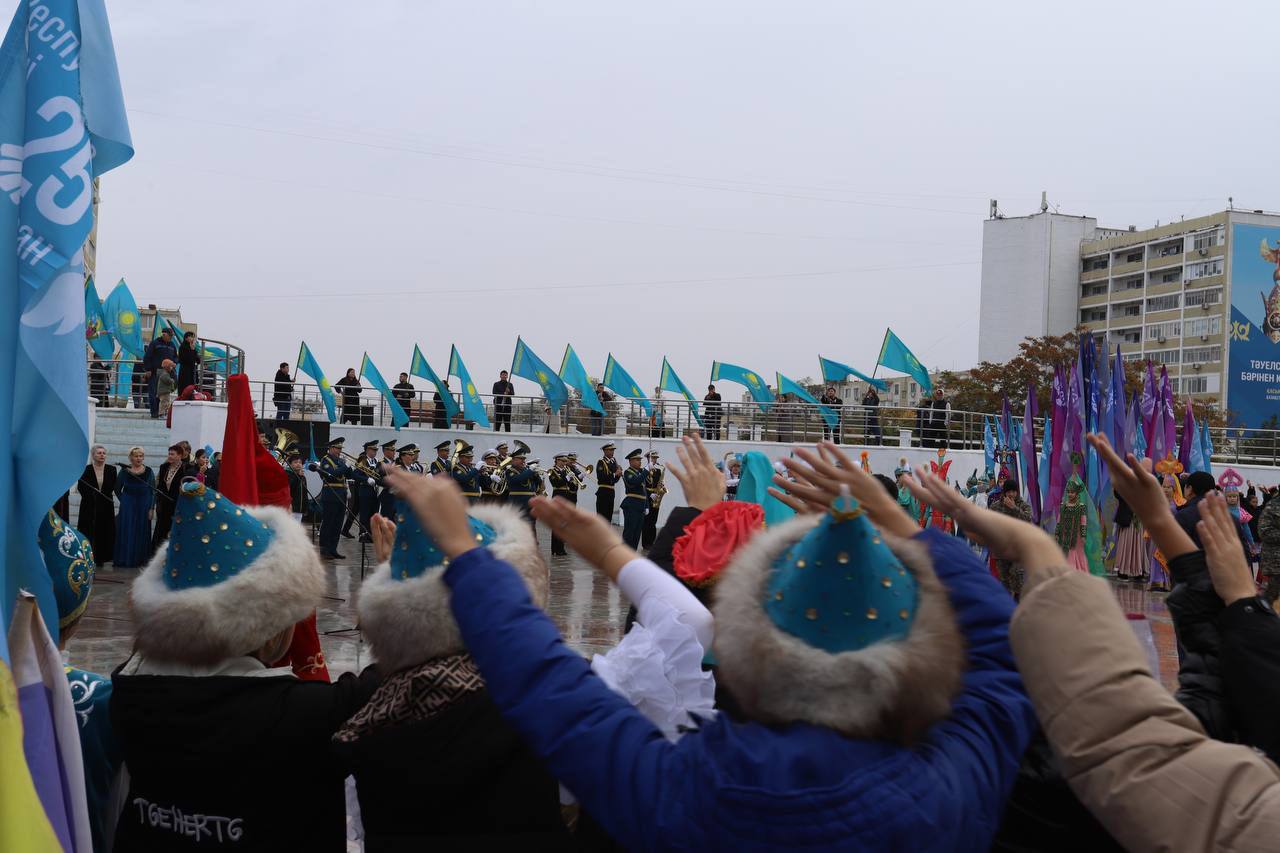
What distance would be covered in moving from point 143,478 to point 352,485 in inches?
222

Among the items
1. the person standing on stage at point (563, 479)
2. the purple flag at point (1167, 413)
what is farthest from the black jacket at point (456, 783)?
the purple flag at point (1167, 413)

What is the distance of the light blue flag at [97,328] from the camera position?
25906 mm

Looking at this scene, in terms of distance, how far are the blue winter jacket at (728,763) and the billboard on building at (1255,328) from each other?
60685mm

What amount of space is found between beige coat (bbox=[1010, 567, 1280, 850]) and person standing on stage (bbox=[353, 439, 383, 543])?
15.2m

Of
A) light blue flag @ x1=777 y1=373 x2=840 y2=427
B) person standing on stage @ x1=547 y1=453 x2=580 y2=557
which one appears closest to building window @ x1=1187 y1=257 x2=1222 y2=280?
light blue flag @ x1=777 y1=373 x2=840 y2=427

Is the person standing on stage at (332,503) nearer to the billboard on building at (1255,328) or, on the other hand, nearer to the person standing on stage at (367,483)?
the person standing on stage at (367,483)

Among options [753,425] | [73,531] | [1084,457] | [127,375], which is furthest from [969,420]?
[73,531]

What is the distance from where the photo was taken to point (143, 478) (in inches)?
563

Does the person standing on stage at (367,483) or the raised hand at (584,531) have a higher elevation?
the raised hand at (584,531)

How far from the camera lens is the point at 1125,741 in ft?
4.63

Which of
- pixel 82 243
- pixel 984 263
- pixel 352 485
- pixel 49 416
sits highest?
pixel 984 263

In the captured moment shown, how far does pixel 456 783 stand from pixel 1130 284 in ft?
259

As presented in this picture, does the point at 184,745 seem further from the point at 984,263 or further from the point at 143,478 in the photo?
the point at 984,263

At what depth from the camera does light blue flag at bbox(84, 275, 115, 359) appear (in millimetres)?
25906
